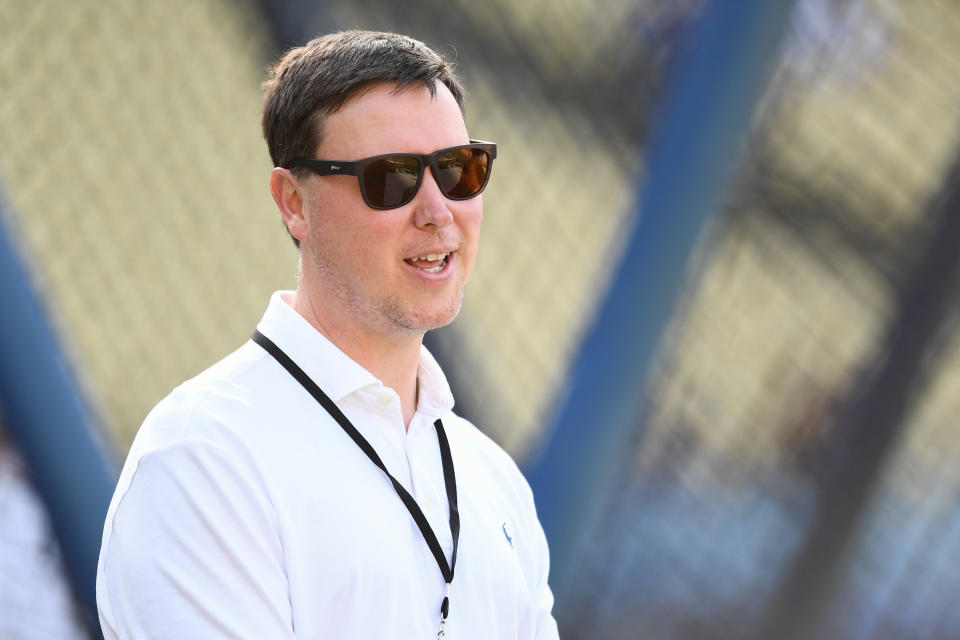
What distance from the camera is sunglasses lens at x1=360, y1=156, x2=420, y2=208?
1072mm

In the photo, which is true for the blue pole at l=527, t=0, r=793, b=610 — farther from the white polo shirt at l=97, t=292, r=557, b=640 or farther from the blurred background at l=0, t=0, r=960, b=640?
the white polo shirt at l=97, t=292, r=557, b=640

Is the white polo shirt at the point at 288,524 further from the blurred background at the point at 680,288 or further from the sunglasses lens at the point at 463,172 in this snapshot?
the blurred background at the point at 680,288

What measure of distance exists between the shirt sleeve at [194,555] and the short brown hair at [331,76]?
1.20 ft

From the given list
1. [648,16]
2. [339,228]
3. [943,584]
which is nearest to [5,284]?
[339,228]

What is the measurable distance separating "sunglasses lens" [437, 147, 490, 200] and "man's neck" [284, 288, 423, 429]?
6.5 inches

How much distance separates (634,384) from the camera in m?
1.54

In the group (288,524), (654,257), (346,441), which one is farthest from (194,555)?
(654,257)

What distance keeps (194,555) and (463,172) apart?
1.56ft

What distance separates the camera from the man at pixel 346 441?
2.97ft

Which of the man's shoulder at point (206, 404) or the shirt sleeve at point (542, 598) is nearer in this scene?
the man's shoulder at point (206, 404)

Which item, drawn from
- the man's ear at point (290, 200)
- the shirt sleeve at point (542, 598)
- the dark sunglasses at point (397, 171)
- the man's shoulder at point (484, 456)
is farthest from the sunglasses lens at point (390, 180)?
the shirt sleeve at point (542, 598)

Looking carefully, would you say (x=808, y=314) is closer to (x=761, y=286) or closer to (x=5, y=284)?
(x=761, y=286)

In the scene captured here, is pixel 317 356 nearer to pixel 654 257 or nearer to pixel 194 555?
pixel 194 555

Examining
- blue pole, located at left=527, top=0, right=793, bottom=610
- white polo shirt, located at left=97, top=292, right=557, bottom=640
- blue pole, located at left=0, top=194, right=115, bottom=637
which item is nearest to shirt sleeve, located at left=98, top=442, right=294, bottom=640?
white polo shirt, located at left=97, top=292, right=557, bottom=640
